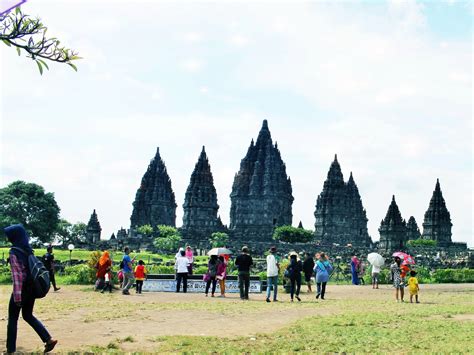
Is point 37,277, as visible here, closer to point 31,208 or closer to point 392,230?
point 31,208

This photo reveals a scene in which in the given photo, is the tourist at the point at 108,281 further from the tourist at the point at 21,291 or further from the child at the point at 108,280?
the tourist at the point at 21,291

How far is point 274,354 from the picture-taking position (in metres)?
8.48

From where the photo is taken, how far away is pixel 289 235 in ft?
261

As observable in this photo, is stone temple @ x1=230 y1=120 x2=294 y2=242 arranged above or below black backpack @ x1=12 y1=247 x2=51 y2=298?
above

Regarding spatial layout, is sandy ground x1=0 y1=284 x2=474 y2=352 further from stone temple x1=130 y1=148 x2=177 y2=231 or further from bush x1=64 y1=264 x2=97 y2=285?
stone temple x1=130 y1=148 x2=177 y2=231

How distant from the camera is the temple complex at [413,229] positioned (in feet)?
330

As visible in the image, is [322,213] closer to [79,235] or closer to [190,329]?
[79,235]

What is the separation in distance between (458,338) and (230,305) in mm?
6325

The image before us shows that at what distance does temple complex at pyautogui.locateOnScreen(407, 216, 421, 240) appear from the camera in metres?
100

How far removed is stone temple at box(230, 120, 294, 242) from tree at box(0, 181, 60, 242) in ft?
77.5

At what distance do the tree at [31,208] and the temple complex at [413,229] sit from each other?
5568 cm

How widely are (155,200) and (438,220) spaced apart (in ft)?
136

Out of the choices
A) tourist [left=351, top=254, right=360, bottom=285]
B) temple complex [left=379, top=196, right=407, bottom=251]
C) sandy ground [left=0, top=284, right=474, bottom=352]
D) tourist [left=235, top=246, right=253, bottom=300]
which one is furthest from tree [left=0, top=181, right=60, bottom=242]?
tourist [left=235, top=246, right=253, bottom=300]

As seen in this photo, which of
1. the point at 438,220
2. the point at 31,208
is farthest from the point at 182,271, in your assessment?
the point at 438,220
